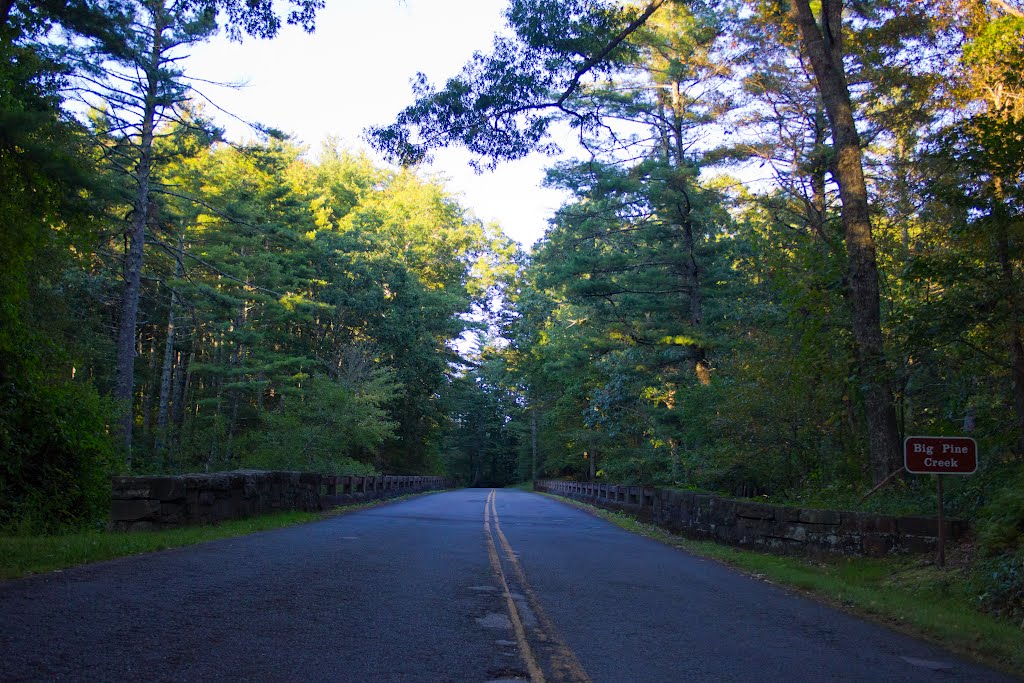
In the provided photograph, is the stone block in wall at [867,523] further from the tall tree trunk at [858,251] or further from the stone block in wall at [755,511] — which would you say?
the tall tree trunk at [858,251]

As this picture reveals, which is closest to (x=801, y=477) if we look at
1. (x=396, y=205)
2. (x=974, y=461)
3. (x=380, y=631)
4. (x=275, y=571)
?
(x=974, y=461)

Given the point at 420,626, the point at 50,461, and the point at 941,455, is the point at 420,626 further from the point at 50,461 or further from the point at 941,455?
the point at 50,461

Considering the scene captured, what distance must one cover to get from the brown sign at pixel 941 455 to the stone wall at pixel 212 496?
1052cm

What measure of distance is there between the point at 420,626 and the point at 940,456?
270 inches

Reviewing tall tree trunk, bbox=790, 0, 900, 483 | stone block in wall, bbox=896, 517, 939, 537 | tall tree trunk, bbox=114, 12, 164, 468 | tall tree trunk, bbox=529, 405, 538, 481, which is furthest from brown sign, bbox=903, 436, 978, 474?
tall tree trunk, bbox=529, 405, 538, 481

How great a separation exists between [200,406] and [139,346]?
19.9 ft

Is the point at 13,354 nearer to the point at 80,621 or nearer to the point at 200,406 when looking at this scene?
the point at 80,621

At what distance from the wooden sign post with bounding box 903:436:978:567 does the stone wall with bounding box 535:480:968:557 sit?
863 millimetres

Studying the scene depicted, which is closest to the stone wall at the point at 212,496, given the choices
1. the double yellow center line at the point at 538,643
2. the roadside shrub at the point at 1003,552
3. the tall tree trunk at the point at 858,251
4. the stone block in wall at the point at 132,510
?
the stone block in wall at the point at 132,510

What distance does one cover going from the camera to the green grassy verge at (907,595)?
6.39 m

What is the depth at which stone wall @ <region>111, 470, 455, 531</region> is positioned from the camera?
1170cm

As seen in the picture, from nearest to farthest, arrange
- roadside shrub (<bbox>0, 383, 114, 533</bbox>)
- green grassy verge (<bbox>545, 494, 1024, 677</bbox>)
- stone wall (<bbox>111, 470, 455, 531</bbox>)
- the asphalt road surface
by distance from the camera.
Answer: the asphalt road surface, green grassy verge (<bbox>545, 494, 1024, 677</bbox>), roadside shrub (<bbox>0, 383, 114, 533</bbox>), stone wall (<bbox>111, 470, 455, 531</bbox>)

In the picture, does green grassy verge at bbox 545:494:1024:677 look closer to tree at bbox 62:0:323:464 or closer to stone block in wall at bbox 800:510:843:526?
stone block in wall at bbox 800:510:843:526

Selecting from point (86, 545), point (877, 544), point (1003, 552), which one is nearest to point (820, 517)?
point (877, 544)
